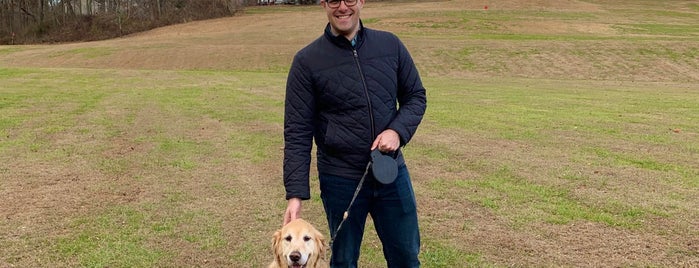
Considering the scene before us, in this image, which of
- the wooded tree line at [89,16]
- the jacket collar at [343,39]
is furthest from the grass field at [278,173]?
the wooded tree line at [89,16]

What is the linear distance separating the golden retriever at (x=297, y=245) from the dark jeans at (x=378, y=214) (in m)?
0.17

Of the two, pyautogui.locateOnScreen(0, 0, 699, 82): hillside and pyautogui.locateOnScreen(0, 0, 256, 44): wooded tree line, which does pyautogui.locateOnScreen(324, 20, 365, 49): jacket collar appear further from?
pyautogui.locateOnScreen(0, 0, 256, 44): wooded tree line

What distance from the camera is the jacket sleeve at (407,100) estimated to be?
12.5ft

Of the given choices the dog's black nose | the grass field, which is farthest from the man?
the grass field

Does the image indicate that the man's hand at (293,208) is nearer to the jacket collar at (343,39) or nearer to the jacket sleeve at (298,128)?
the jacket sleeve at (298,128)

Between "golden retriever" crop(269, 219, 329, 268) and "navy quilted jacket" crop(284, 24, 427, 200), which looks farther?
"golden retriever" crop(269, 219, 329, 268)

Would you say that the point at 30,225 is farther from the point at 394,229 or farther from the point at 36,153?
the point at 394,229

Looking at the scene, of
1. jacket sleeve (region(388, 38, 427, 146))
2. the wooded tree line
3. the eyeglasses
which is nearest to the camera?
the eyeglasses

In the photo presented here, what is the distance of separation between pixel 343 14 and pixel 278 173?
701 cm

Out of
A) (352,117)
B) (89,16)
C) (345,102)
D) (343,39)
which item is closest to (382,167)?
(352,117)

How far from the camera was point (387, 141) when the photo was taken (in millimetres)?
3680

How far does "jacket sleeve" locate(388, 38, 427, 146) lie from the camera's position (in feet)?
12.5

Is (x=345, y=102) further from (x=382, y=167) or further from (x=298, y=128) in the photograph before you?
(x=382, y=167)

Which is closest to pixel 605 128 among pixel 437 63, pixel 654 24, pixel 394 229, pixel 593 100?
pixel 593 100
